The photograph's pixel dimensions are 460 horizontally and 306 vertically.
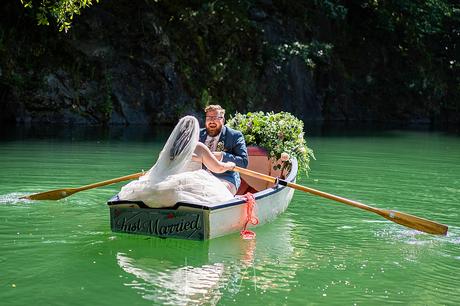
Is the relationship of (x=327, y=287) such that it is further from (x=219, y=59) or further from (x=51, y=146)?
(x=219, y=59)

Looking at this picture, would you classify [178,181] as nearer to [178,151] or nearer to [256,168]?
[178,151]

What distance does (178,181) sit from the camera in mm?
7688

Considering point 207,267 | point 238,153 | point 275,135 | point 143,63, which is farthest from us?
point 143,63

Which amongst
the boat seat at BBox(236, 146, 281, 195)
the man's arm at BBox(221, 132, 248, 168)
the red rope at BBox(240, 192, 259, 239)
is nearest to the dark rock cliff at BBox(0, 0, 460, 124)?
the boat seat at BBox(236, 146, 281, 195)

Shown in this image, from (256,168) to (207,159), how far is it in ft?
9.14

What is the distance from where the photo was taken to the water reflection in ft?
20.7

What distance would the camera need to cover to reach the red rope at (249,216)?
8352mm

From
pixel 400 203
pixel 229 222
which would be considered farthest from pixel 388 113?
pixel 229 222

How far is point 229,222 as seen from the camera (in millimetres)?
8156

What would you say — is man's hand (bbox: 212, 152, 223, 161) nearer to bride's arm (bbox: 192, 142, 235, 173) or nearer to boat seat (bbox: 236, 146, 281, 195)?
bride's arm (bbox: 192, 142, 235, 173)

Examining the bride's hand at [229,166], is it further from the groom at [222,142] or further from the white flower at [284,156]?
the white flower at [284,156]

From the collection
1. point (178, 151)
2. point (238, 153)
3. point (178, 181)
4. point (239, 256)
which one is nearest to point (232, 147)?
point (238, 153)

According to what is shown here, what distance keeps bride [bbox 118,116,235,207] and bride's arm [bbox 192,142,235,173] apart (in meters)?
0.22

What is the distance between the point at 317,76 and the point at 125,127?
1602 centimetres
